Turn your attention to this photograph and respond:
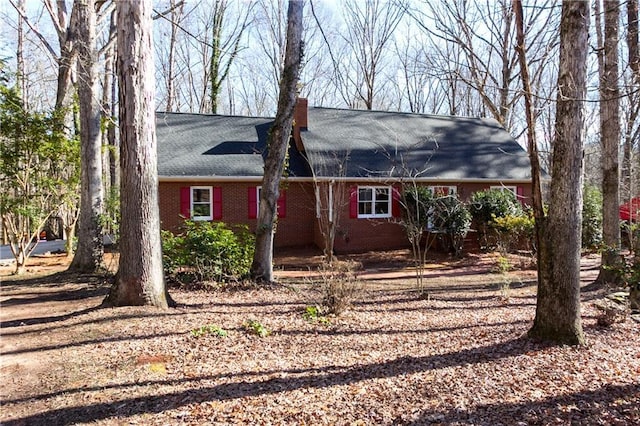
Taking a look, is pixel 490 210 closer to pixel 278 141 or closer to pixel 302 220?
pixel 302 220

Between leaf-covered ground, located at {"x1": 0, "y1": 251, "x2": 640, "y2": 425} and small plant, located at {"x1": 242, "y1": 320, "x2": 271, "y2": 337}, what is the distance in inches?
4.4

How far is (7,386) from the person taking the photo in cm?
397

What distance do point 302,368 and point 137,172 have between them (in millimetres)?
3788

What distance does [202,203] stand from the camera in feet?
50.3

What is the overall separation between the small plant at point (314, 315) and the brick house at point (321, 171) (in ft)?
23.3

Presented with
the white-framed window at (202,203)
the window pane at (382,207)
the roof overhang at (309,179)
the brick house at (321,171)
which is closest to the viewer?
the roof overhang at (309,179)

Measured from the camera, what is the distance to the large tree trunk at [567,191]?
4.82 metres

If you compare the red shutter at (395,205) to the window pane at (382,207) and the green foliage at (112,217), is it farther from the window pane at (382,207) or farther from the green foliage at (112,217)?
the green foliage at (112,217)

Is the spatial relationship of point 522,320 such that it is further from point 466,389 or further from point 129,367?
point 129,367

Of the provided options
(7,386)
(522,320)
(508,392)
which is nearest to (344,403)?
(508,392)

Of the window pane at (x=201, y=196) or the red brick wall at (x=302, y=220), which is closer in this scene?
the red brick wall at (x=302, y=220)

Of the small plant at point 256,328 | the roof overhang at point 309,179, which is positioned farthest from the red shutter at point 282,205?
the small plant at point 256,328

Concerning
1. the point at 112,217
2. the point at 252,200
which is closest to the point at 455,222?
the point at 252,200

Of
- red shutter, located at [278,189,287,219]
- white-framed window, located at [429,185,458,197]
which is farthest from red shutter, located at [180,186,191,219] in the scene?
white-framed window, located at [429,185,458,197]
